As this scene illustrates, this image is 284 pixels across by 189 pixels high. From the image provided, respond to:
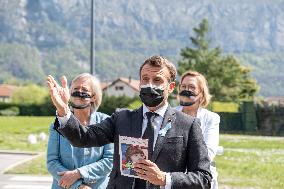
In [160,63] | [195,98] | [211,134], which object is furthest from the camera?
[195,98]

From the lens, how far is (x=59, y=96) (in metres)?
4.04

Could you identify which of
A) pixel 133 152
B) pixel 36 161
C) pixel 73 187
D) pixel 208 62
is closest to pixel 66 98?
pixel 133 152

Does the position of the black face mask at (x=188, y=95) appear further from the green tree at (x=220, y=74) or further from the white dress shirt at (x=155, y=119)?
the green tree at (x=220, y=74)

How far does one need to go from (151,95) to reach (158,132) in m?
0.21

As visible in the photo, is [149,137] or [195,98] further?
[195,98]

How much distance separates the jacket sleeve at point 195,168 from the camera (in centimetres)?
387

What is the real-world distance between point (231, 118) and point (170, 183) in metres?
46.1

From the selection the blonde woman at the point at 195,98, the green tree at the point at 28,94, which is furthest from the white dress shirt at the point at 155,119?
the green tree at the point at 28,94

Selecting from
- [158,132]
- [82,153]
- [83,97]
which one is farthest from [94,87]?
[158,132]

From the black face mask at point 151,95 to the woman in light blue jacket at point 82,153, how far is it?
5.59ft

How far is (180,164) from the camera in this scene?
3.99 meters

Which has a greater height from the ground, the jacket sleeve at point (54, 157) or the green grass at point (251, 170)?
the jacket sleeve at point (54, 157)

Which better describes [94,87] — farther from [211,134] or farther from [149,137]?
[149,137]

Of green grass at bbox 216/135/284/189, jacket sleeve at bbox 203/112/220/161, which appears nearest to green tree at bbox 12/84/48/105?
green grass at bbox 216/135/284/189
